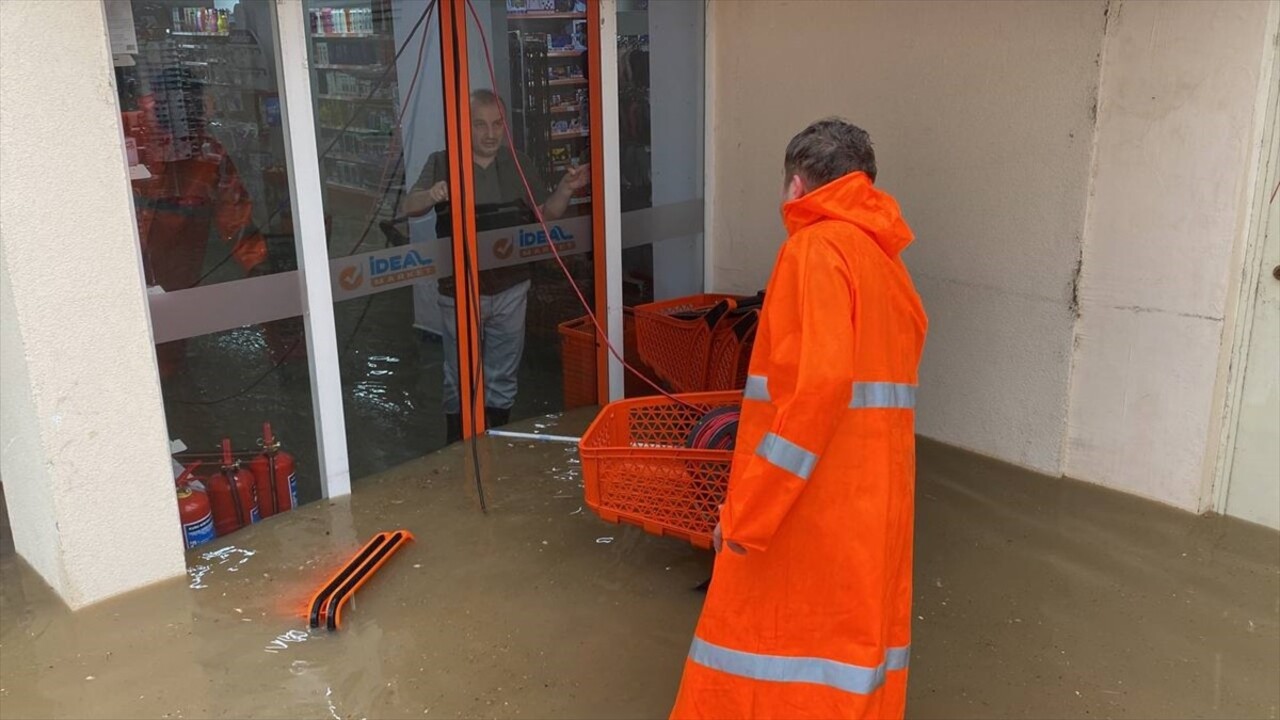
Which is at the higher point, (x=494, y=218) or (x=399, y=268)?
(x=494, y=218)

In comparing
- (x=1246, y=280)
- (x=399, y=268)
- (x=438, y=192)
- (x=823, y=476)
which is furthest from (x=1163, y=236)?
(x=399, y=268)

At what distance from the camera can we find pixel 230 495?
4.23 meters

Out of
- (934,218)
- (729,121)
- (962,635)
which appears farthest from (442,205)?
(962,635)

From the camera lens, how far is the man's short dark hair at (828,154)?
8.25ft

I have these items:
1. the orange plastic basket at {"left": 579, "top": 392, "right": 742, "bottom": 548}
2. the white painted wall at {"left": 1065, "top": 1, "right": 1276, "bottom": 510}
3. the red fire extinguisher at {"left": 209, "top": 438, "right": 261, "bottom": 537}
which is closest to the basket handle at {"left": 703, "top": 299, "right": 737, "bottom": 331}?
the orange plastic basket at {"left": 579, "top": 392, "right": 742, "bottom": 548}

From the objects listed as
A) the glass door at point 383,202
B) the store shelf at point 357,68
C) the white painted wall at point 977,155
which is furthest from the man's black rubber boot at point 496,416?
the white painted wall at point 977,155

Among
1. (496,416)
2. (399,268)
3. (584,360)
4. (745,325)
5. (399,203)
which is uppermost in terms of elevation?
(399,203)

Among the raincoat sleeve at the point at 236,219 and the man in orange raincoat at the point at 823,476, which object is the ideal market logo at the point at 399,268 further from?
the man in orange raincoat at the point at 823,476

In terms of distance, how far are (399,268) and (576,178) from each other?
1.10 meters

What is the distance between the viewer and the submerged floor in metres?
3.17

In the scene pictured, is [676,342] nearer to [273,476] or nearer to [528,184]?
[528,184]

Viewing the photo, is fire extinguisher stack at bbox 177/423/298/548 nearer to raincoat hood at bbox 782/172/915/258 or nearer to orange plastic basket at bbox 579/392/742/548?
orange plastic basket at bbox 579/392/742/548

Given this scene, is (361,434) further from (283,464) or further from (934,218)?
(934,218)

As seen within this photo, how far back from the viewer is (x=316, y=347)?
4328 mm
